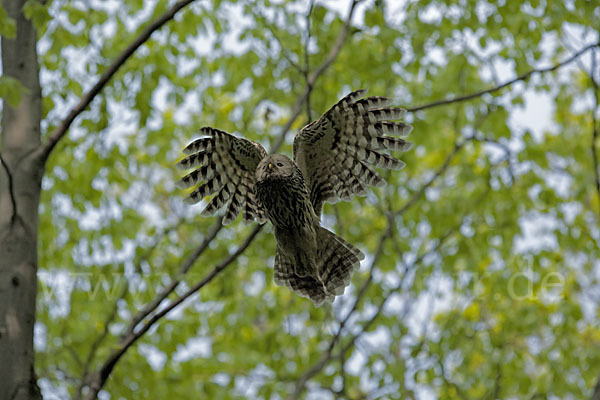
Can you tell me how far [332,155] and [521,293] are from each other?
4.31 metres

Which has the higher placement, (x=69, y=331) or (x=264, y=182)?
(x=69, y=331)

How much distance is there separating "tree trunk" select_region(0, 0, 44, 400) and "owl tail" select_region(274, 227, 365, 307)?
4.93 ft

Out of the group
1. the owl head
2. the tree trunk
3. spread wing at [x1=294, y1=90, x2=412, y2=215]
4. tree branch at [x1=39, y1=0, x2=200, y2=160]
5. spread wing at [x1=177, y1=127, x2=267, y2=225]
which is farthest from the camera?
tree branch at [x1=39, y1=0, x2=200, y2=160]

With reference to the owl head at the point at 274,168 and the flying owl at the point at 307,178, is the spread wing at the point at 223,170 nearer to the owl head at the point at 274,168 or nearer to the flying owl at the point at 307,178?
the flying owl at the point at 307,178

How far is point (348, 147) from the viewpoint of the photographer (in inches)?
131

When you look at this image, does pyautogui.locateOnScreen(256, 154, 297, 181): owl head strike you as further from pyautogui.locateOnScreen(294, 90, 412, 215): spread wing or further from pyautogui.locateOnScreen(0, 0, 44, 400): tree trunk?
pyautogui.locateOnScreen(0, 0, 44, 400): tree trunk

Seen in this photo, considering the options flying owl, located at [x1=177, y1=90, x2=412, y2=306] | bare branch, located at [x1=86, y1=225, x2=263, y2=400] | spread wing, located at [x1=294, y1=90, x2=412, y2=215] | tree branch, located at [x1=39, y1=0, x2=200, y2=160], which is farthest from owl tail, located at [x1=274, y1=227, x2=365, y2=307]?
tree branch, located at [x1=39, y1=0, x2=200, y2=160]

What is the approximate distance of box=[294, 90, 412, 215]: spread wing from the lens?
3170 mm

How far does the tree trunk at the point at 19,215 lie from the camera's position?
12.5 ft

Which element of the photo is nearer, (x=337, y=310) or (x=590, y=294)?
(x=337, y=310)

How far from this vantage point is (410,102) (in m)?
8.50

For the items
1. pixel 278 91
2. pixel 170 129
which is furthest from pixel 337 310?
pixel 170 129

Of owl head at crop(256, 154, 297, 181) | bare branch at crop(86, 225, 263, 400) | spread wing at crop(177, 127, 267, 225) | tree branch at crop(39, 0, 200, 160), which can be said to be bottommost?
bare branch at crop(86, 225, 263, 400)

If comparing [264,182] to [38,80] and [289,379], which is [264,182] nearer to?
[38,80]
